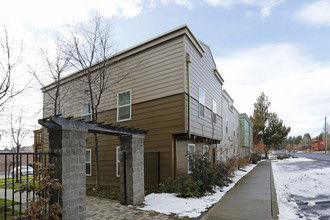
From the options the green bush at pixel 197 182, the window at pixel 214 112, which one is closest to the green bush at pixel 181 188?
the green bush at pixel 197 182

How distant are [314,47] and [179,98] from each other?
809cm

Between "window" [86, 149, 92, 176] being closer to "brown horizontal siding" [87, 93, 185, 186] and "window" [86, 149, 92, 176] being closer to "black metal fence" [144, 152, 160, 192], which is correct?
"brown horizontal siding" [87, 93, 185, 186]

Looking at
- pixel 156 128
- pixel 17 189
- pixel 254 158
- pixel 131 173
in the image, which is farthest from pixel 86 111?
pixel 254 158

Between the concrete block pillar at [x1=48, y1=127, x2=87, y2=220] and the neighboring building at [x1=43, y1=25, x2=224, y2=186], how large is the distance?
14.3 feet

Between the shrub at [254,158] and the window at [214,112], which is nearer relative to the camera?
the window at [214,112]

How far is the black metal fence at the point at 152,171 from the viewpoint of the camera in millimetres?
8946

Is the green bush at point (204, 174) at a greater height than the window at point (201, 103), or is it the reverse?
the window at point (201, 103)

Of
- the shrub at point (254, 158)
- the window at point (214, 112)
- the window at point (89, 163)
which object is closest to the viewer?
the window at point (89, 163)

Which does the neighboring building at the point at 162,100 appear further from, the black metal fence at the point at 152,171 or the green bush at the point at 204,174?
the green bush at the point at 204,174

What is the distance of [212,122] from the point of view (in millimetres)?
12398

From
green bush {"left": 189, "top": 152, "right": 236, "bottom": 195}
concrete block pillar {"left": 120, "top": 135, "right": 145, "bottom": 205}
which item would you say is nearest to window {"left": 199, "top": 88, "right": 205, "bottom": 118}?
green bush {"left": 189, "top": 152, "right": 236, "bottom": 195}

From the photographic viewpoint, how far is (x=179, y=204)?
6793 millimetres

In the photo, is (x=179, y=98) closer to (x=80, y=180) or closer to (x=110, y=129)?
(x=110, y=129)

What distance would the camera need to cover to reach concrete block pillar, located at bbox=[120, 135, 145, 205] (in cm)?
682
